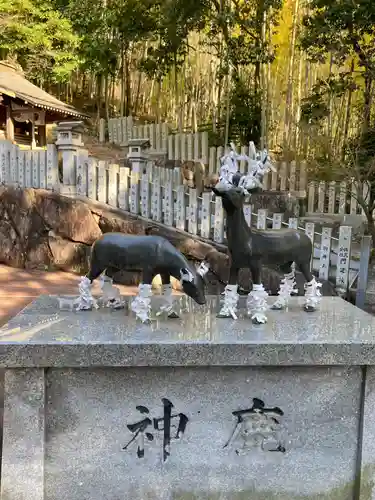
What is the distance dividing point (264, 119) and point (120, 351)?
432 inches

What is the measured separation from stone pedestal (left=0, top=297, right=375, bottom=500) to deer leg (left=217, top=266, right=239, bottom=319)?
6.9 inches

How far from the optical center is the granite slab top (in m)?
2.20

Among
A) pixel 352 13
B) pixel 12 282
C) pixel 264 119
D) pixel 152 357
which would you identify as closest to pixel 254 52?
pixel 264 119

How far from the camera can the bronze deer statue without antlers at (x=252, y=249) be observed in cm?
260

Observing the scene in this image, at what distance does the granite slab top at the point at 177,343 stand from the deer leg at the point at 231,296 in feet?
0.32

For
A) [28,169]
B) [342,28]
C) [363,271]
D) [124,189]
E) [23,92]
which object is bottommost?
[363,271]

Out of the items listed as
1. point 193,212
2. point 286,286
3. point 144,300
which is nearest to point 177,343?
point 144,300

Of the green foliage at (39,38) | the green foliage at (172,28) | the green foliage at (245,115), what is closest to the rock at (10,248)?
the green foliage at (245,115)

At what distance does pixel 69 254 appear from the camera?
7199mm

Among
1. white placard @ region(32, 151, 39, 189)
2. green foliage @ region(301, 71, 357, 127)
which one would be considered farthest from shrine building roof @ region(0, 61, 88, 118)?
green foliage @ region(301, 71, 357, 127)

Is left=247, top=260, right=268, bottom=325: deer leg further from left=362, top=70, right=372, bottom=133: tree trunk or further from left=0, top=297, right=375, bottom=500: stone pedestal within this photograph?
left=362, top=70, right=372, bottom=133: tree trunk

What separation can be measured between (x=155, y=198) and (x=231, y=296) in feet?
13.8

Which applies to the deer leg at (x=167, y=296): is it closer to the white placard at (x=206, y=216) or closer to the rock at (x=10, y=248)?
the white placard at (x=206, y=216)

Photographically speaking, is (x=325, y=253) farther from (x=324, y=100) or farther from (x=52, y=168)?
(x=324, y=100)
